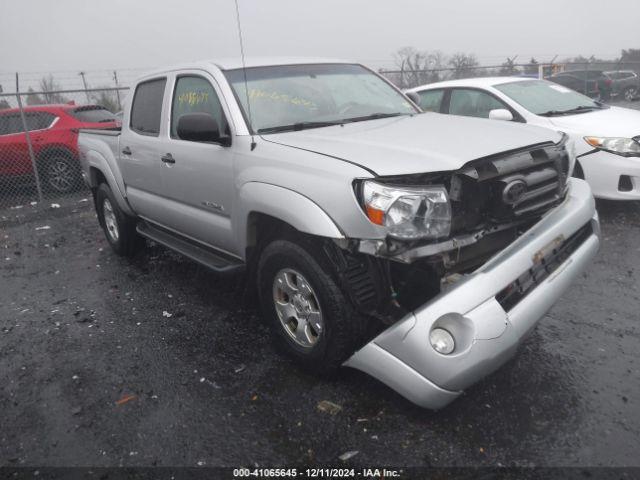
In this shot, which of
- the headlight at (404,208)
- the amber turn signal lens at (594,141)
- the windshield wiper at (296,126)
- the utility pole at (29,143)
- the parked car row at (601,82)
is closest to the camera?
the headlight at (404,208)

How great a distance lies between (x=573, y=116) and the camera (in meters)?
6.02

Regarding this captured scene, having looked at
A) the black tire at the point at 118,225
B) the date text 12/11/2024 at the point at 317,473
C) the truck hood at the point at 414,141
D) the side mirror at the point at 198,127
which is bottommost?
the date text 12/11/2024 at the point at 317,473

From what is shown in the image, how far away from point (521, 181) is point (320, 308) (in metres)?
1.26

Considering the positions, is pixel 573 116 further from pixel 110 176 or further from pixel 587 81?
pixel 587 81

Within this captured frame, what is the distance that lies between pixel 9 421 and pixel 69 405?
312 mm

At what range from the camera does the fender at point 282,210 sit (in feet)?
→ 8.46

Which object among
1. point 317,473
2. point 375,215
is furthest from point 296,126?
point 317,473

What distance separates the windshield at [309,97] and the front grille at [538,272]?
1583 mm

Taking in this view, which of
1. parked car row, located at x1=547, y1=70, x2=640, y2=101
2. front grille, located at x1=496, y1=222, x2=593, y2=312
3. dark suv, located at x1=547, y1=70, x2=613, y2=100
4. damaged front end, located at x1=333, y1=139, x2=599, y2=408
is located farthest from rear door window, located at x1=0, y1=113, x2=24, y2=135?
dark suv, located at x1=547, y1=70, x2=613, y2=100

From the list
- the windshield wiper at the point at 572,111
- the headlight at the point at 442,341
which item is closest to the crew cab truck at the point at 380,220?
the headlight at the point at 442,341

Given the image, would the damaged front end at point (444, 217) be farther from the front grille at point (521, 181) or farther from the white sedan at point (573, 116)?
the white sedan at point (573, 116)

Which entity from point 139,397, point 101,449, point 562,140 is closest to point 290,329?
point 139,397

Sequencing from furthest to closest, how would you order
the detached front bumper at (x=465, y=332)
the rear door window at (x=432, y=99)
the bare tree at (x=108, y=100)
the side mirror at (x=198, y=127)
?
the bare tree at (x=108, y=100) < the rear door window at (x=432, y=99) < the side mirror at (x=198, y=127) < the detached front bumper at (x=465, y=332)

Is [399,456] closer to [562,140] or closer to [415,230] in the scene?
[415,230]
